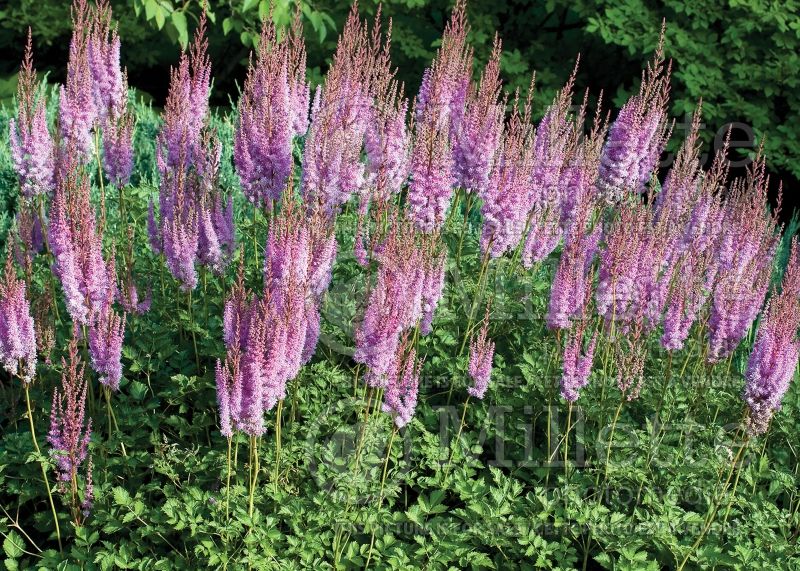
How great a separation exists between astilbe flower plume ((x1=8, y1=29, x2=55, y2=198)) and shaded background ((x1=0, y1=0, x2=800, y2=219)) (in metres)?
3.63

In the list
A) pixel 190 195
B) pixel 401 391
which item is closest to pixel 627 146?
pixel 401 391

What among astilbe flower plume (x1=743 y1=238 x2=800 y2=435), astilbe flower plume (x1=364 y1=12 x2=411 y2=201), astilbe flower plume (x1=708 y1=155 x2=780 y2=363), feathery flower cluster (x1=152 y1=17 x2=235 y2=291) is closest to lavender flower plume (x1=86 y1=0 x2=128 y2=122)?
feathery flower cluster (x1=152 y1=17 x2=235 y2=291)

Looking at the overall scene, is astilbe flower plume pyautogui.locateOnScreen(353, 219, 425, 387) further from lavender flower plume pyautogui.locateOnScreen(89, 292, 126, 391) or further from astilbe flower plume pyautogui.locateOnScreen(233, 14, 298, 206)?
lavender flower plume pyautogui.locateOnScreen(89, 292, 126, 391)

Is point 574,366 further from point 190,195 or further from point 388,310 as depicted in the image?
point 190,195

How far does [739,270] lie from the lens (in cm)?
454

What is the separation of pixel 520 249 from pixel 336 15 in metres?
6.05

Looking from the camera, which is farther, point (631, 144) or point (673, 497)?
point (631, 144)

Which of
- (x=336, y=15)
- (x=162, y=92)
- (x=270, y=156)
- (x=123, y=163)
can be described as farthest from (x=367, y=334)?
(x=162, y=92)

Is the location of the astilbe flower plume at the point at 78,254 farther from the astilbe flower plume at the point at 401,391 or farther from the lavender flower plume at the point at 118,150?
the astilbe flower plume at the point at 401,391

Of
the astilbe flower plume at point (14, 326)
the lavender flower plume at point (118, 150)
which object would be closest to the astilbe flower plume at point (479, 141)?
the lavender flower plume at point (118, 150)

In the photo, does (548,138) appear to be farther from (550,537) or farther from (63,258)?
(63,258)

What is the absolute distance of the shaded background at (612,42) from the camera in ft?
28.0

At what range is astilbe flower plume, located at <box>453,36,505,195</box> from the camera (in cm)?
423

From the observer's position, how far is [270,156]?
3947mm
